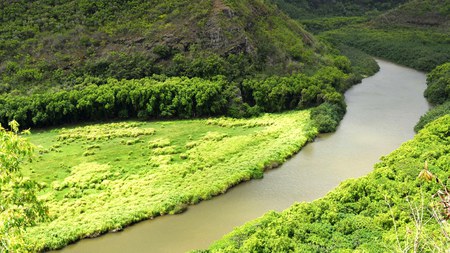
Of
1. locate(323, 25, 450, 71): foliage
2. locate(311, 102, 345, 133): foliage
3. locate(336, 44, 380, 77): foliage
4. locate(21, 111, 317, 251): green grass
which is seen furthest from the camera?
locate(323, 25, 450, 71): foliage

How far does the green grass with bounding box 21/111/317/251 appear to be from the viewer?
4028 cm

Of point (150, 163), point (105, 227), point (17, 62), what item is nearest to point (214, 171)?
point (150, 163)

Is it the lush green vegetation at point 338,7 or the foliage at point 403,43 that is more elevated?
the lush green vegetation at point 338,7

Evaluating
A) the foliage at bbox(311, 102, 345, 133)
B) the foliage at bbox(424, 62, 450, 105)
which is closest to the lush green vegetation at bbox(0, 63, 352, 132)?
the foliage at bbox(311, 102, 345, 133)

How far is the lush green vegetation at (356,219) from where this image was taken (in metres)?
28.2

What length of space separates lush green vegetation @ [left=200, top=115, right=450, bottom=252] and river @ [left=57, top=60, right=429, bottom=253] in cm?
603

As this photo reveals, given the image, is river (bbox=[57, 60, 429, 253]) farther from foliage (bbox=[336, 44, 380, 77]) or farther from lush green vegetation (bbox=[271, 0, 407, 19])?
lush green vegetation (bbox=[271, 0, 407, 19])

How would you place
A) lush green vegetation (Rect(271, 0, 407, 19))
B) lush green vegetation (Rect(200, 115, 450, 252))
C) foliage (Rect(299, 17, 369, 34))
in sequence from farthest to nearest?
lush green vegetation (Rect(271, 0, 407, 19)) < foliage (Rect(299, 17, 369, 34)) < lush green vegetation (Rect(200, 115, 450, 252))

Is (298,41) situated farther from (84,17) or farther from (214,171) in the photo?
(214,171)

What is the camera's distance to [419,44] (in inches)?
4390

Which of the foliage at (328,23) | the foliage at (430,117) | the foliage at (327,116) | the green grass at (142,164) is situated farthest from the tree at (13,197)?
the foliage at (328,23)

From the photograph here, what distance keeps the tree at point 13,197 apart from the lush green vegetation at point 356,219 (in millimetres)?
15535

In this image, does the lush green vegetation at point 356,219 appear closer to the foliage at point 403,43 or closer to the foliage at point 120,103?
the foliage at point 120,103

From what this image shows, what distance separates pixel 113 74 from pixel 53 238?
42.2m
